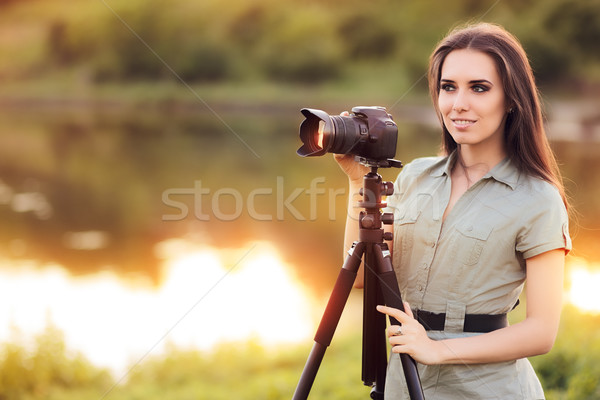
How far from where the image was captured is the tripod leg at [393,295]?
4.83ft

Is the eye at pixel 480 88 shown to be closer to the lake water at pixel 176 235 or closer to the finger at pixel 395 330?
the finger at pixel 395 330

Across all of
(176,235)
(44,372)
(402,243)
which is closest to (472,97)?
(402,243)

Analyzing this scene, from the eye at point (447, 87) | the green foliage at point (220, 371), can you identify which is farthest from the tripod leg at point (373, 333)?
the green foliage at point (220, 371)

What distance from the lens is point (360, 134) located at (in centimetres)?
Answer: 160

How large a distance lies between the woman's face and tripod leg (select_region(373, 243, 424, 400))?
1.16ft

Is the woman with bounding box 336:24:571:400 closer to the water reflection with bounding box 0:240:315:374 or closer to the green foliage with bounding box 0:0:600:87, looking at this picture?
the water reflection with bounding box 0:240:315:374

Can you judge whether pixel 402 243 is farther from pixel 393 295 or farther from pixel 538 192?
pixel 538 192

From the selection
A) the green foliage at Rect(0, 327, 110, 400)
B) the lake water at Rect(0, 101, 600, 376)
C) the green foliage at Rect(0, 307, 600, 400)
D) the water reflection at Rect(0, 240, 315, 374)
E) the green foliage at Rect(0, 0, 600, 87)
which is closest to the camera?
the green foliage at Rect(0, 307, 600, 400)

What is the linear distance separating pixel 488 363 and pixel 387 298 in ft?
0.96

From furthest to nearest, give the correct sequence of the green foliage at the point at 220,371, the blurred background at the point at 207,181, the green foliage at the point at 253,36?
the green foliage at the point at 253,36
the blurred background at the point at 207,181
the green foliage at the point at 220,371

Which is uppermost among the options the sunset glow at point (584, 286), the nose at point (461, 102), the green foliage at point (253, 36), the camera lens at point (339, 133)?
the green foliage at point (253, 36)

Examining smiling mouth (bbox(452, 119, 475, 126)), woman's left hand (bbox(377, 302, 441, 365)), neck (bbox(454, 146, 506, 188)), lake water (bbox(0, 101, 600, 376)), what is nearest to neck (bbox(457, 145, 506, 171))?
neck (bbox(454, 146, 506, 188))

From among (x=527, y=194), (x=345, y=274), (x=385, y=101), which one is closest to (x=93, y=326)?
(x=345, y=274)

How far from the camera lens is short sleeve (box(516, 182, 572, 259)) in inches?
55.1
